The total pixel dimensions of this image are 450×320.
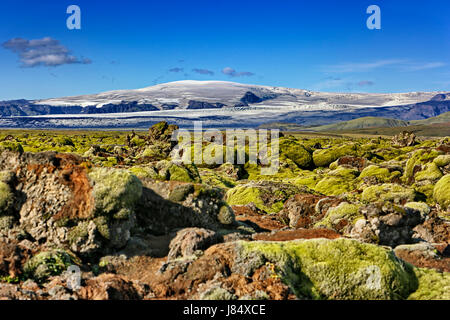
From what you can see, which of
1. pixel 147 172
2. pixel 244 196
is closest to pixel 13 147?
pixel 147 172

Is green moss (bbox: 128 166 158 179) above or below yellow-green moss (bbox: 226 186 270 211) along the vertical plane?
above

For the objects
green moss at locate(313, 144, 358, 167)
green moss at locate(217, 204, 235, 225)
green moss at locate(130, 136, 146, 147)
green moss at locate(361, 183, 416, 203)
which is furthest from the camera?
green moss at locate(130, 136, 146, 147)

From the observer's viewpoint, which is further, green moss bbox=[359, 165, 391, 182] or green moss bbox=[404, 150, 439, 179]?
green moss bbox=[359, 165, 391, 182]

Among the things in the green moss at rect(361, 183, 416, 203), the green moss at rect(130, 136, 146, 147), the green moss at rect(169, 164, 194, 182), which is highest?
the green moss at rect(130, 136, 146, 147)

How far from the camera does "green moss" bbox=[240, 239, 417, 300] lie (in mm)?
13672

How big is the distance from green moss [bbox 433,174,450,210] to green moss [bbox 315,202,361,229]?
19424 mm

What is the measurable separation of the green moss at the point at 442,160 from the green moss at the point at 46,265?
4901 centimetres

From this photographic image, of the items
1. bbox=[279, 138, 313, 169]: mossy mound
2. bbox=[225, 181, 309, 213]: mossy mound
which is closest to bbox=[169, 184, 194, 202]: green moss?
bbox=[225, 181, 309, 213]: mossy mound

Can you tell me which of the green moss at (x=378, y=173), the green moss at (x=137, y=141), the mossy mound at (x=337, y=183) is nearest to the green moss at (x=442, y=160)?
the green moss at (x=378, y=173)

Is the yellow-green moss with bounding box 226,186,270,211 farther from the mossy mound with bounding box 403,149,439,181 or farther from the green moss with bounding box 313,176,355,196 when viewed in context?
the mossy mound with bounding box 403,149,439,181

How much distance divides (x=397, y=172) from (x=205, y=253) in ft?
156

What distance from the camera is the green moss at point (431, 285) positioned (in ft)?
45.5
